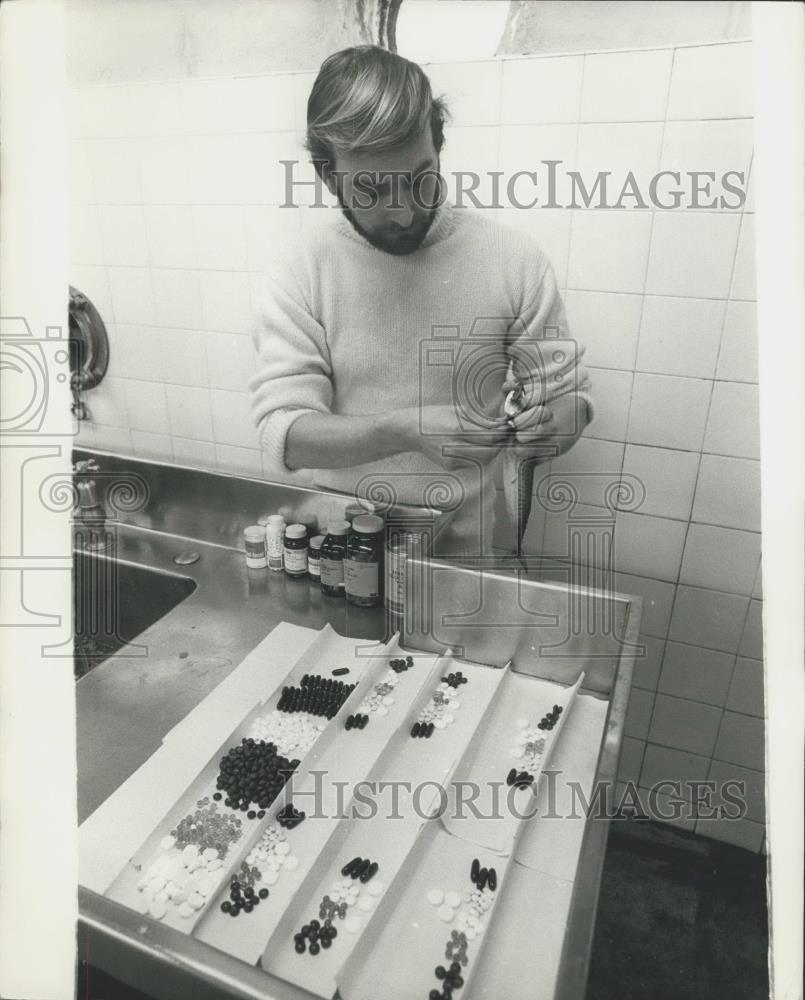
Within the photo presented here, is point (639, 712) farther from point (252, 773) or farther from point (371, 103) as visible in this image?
point (371, 103)

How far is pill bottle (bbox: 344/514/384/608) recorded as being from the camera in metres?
1.20

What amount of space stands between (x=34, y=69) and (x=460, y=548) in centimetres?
94

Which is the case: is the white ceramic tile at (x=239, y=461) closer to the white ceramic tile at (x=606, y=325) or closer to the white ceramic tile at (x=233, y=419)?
the white ceramic tile at (x=233, y=419)

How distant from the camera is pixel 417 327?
1.11m

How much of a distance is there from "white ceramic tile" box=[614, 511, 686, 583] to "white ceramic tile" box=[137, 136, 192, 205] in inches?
38.5

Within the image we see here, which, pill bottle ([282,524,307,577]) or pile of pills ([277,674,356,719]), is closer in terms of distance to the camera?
pile of pills ([277,674,356,719])

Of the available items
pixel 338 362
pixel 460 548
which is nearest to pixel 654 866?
pixel 460 548

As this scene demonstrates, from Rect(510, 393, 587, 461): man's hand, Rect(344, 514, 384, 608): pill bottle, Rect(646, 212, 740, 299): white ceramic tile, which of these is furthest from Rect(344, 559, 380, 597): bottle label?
Rect(646, 212, 740, 299): white ceramic tile

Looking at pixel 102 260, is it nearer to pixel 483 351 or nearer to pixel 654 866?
pixel 483 351

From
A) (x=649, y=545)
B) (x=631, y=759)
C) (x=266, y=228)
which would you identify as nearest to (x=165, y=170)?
(x=266, y=228)

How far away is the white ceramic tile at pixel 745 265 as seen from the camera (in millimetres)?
993

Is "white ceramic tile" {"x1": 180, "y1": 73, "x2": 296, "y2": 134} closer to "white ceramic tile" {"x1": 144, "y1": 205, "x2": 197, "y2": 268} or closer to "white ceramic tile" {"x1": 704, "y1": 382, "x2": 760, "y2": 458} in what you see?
"white ceramic tile" {"x1": 144, "y1": 205, "x2": 197, "y2": 268}

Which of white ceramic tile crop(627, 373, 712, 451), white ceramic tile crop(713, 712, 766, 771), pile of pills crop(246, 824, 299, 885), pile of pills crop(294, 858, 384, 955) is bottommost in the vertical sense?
white ceramic tile crop(713, 712, 766, 771)

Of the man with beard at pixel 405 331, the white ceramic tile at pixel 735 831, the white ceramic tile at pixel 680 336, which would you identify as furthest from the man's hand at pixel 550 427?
the white ceramic tile at pixel 735 831
